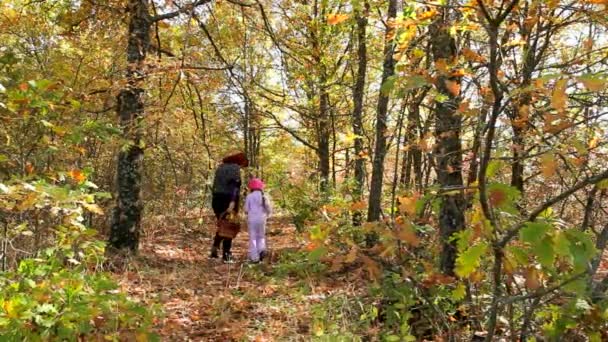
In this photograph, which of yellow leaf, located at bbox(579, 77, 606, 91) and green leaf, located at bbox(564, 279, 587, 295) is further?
green leaf, located at bbox(564, 279, 587, 295)

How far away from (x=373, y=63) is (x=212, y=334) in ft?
31.7

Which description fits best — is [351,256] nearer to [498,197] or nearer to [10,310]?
[498,197]

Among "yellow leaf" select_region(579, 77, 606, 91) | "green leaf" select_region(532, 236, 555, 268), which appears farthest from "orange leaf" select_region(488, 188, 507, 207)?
"yellow leaf" select_region(579, 77, 606, 91)

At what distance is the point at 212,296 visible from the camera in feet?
18.8

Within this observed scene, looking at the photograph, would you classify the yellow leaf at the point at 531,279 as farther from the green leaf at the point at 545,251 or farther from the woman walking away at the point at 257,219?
the woman walking away at the point at 257,219

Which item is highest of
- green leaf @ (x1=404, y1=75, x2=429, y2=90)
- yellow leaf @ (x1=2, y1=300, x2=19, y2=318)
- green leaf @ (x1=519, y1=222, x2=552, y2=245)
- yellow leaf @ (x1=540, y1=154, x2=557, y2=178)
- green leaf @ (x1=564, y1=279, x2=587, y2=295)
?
green leaf @ (x1=404, y1=75, x2=429, y2=90)

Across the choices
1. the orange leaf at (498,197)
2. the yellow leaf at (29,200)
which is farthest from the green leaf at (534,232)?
the yellow leaf at (29,200)

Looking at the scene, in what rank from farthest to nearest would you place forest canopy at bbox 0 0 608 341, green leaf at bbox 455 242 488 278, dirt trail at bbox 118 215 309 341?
dirt trail at bbox 118 215 309 341 → forest canopy at bbox 0 0 608 341 → green leaf at bbox 455 242 488 278

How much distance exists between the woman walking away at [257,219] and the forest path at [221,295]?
0.21 m

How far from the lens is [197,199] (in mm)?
16344

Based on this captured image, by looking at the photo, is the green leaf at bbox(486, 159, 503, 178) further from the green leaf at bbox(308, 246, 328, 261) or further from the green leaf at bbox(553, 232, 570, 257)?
the green leaf at bbox(308, 246, 328, 261)

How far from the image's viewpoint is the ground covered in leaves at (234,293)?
15.2 feet

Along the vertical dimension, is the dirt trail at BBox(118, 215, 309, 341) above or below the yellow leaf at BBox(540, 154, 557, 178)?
below

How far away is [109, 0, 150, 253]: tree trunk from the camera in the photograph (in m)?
7.02
